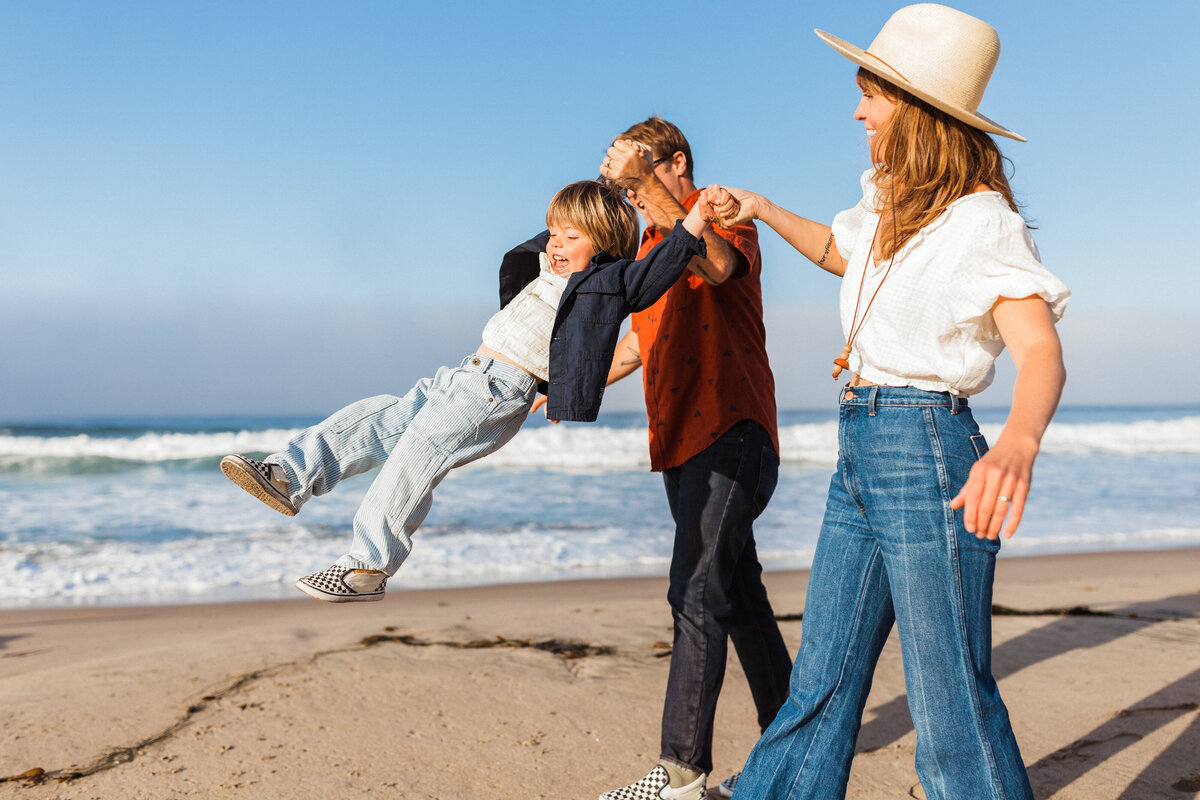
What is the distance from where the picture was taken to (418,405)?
2.86 m

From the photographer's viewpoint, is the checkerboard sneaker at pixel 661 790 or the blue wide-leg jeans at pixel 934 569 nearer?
the blue wide-leg jeans at pixel 934 569

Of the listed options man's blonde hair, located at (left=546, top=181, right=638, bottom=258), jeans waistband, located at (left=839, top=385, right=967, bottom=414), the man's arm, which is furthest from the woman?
man's blonde hair, located at (left=546, top=181, right=638, bottom=258)

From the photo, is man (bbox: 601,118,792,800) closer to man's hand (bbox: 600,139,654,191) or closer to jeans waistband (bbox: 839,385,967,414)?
man's hand (bbox: 600,139,654,191)

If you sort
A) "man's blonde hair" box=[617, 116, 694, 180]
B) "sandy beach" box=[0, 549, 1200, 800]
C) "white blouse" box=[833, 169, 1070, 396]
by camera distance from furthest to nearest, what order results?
"sandy beach" box=[0, 549, 1200, 800] → "man's blonde hair" box=[617, 116, 694, 180] → "white blouse" box=[833, 169, 1070, 396]

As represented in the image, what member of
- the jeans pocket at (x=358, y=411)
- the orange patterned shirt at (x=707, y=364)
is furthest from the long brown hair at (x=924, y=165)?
the jeans pocket at (x=358, y=411)

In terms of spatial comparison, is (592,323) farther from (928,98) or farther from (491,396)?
(928,98)

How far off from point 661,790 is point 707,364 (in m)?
1.29

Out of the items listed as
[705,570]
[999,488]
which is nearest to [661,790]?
[705,570]

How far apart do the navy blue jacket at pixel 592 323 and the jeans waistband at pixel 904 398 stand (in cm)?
70

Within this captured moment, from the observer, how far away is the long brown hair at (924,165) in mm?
1793

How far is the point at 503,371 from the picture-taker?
8.87 ft

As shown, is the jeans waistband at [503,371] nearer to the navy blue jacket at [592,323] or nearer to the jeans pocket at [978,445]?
the navy blue jacket at [592,323]

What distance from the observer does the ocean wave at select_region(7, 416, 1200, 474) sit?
1728 centimetres

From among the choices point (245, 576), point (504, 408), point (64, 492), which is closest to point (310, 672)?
point (504, 408)
